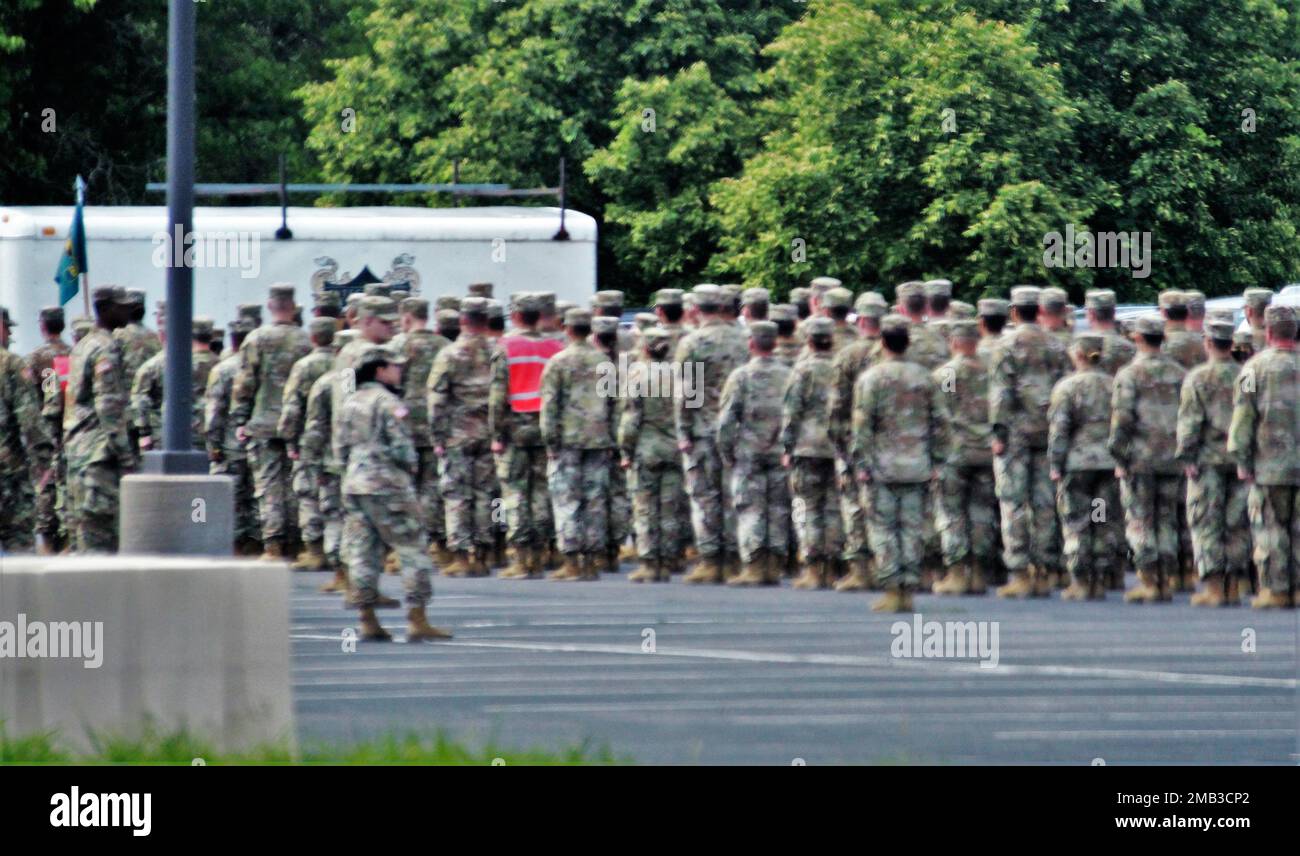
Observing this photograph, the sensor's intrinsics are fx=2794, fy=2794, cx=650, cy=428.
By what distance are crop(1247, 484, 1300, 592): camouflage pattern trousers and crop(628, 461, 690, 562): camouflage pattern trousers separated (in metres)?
4.87

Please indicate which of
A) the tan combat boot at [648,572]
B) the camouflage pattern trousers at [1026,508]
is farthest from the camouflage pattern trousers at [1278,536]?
the tan combat boot at [648,572]

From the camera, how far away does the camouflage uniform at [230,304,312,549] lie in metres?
23.1

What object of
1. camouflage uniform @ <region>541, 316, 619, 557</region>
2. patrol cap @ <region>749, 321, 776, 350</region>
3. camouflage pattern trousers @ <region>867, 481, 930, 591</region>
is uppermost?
patrol cap @ <region>749, 321, 776, 350</region>

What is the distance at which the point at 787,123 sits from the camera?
4934 cm

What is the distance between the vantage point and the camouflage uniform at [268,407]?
75.7 ft

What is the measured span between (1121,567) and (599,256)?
32.1 meters

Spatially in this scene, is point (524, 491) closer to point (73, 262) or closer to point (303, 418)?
point (303, 418)

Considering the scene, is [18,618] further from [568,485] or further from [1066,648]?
[568,485]

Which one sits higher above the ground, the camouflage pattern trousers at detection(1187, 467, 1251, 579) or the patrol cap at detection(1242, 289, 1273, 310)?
the patrol cap at detection(1242, 289, 1273, 310)

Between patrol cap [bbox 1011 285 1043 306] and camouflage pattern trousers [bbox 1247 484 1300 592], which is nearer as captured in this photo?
camouflage pattern trousers [bbox 1247 484 1300 592]

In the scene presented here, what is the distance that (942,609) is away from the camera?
19.7 metres

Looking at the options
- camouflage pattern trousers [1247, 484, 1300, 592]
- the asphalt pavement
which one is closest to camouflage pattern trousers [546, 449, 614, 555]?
the asphalt pavement

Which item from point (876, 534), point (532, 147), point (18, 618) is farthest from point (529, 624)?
point (532, 147)

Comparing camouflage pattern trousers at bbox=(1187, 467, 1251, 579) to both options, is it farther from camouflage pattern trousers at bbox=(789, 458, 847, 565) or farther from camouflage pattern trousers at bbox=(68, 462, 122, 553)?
camouflage pattern trousers at bbox=(68, 462, 122, 553)
